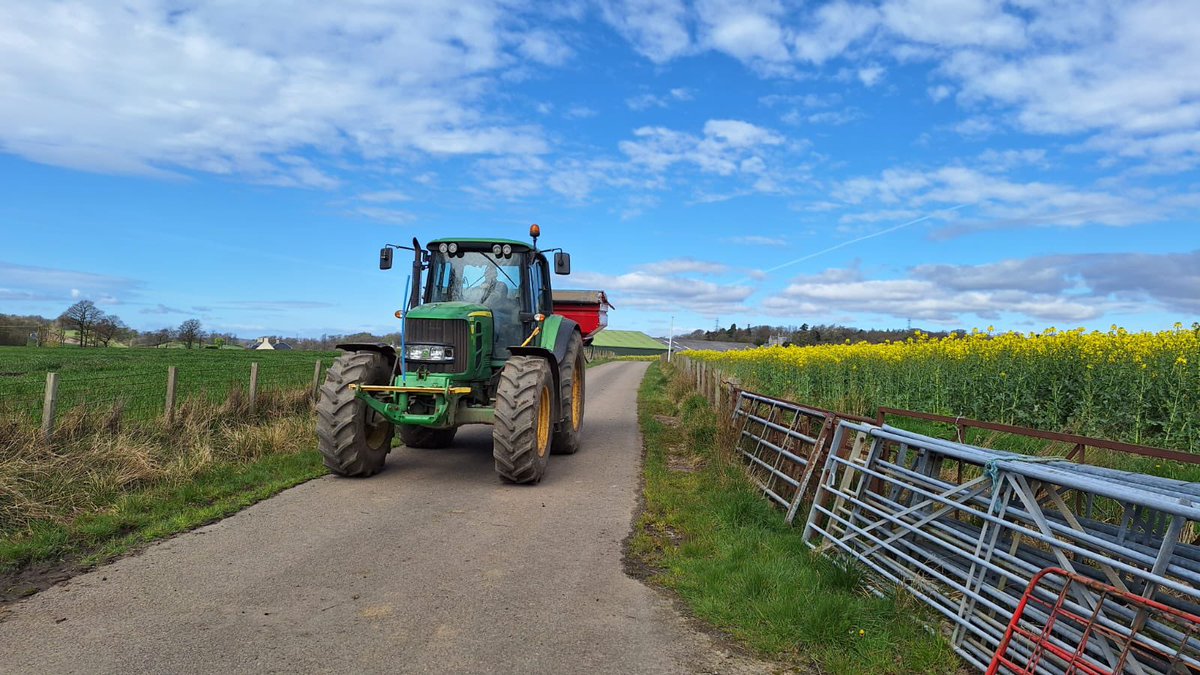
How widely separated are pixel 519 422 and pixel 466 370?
109cm

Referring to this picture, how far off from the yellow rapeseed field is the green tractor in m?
6.39

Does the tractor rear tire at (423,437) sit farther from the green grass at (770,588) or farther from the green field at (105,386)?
the green grass at (770,588)

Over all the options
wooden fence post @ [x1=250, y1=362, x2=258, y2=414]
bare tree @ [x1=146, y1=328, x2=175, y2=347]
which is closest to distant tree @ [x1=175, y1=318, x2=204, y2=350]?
bare tree @ [x1=146, y1=328, x2=175, y2=347]

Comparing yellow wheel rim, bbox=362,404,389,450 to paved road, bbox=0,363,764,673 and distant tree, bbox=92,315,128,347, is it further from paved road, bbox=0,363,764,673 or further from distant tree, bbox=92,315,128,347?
distant tree, bbox=92,315,128,347

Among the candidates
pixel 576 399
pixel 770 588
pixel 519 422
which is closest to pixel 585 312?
pixel 576 399

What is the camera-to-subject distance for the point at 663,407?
17906 millimetres

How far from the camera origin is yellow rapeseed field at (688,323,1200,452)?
332 inches

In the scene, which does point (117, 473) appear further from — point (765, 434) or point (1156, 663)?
point (1156, 663)

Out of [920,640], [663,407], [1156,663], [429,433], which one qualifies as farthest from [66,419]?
[663,407]

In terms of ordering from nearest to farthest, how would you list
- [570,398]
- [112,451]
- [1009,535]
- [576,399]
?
Answer: [1009,535] → [112,451] → [570,398] → [576,399]

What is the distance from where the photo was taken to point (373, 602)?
4.41 meters

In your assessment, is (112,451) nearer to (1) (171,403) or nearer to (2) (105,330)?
(1) (171,403)

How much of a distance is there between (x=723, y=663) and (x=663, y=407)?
14.2 metres

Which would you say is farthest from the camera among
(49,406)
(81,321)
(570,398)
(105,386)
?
(81,321)
